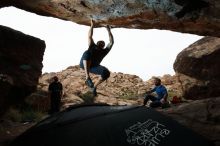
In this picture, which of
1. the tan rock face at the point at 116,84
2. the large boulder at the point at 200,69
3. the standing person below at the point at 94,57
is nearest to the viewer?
the standing person below at the point at 94,57

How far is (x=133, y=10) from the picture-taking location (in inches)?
472

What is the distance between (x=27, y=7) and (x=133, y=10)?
13.9 feet

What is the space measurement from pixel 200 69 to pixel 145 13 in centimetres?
1148

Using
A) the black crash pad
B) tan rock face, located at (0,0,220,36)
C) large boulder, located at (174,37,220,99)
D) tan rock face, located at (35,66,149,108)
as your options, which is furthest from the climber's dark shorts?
tan rock face, located at (35,66,149,108)

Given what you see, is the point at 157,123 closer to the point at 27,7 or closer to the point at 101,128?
the point at 101,128

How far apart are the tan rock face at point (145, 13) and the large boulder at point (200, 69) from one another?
9.59 metres

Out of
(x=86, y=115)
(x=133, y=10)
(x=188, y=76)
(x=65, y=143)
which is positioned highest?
(x=133, y=10)

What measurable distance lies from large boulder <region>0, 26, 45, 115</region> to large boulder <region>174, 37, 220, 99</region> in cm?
1094

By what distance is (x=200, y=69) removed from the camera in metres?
22.6

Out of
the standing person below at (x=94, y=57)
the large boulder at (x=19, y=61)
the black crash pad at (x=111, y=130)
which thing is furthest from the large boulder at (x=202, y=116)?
the large boulder at (x=19, y=61)

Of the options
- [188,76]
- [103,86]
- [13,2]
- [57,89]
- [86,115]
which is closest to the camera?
[86,115]

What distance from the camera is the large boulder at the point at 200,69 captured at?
72.5 ft

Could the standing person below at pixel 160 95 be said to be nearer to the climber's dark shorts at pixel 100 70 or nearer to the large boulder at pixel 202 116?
the climber's dark shorts at pixel 100 70

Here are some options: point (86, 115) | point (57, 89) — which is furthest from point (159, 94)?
point (86, 115)
